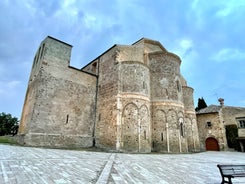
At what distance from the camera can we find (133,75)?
16.4 m

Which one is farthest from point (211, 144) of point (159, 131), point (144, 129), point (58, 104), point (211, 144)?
point (58, 104)

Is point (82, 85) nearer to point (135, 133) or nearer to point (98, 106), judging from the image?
point (98, 106)

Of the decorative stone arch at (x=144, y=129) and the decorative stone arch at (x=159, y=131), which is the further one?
the decorative stone arch at (x=159, y=131)

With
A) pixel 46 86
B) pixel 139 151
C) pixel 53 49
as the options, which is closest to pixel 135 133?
pixel 139 151

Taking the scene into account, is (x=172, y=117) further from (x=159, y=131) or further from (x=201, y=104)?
(x=201, y=104)

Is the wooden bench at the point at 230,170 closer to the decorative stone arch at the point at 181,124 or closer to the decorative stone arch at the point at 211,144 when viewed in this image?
the decorative stone arch at the point at 181,124

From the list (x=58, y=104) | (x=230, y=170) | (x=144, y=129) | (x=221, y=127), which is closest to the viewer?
(x=230, y=170)

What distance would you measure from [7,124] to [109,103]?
37.4 m

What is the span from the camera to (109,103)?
646 inches

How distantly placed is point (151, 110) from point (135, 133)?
12.7ft

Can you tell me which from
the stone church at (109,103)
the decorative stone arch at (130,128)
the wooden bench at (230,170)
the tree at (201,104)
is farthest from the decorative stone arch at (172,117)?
the tree at (201,104)

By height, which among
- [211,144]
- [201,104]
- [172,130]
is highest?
[201,104]

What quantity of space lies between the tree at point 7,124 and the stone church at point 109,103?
29.4 metres

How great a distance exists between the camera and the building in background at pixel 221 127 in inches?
909
